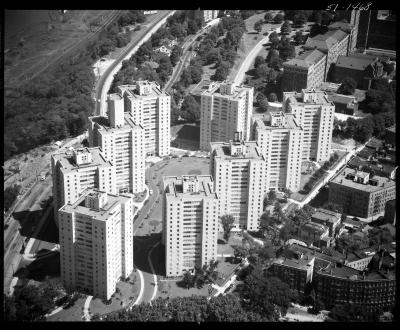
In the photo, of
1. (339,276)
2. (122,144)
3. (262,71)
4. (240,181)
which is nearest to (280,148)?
(240,181)

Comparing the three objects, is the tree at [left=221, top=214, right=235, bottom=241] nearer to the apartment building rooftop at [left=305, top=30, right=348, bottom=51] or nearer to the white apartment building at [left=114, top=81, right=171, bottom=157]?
the white apartment building at [left=114, top=81, right=171, bottom=157]

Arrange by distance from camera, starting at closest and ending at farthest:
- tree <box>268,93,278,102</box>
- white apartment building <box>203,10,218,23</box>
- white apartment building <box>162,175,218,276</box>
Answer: white apartment building <box>162,175,218,276</box>
tree <box>268,93,278,102</box>
white apartment building <box>203,10,218,23</box>

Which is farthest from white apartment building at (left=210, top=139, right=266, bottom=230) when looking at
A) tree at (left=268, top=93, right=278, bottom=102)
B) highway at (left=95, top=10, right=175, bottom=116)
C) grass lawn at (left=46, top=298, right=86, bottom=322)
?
tree at (left=268, top=93, right=278, bottom=102)

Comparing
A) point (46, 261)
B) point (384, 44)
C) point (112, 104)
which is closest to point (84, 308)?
point (46, 261)

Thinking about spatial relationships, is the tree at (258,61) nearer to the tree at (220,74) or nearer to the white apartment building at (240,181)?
the tree at (220,74)

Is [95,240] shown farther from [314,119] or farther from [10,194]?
[314,119]

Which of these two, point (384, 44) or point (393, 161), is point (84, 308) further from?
point (384, 44)
